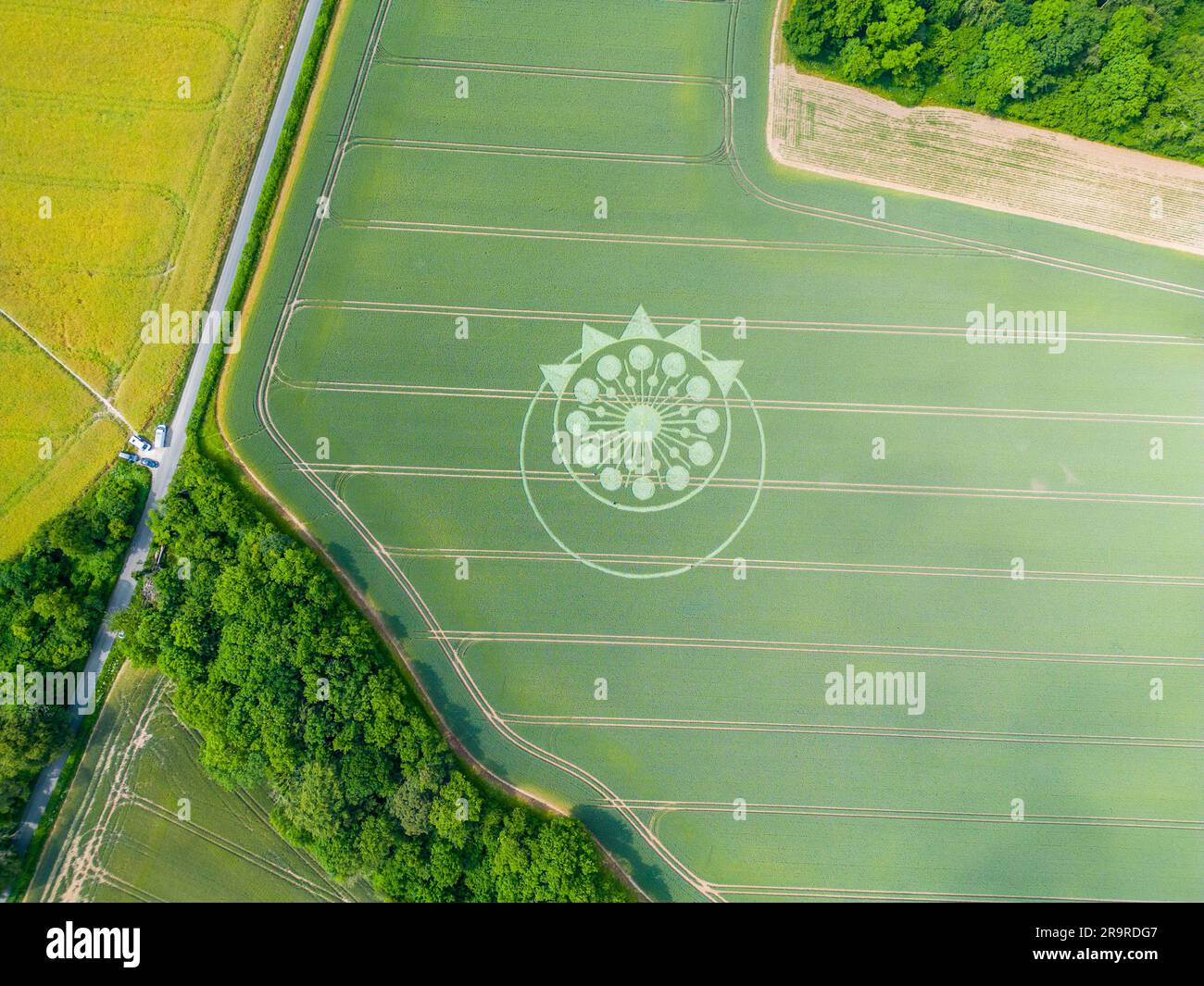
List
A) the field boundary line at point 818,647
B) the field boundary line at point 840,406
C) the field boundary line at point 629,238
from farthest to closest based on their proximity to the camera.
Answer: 1. the field boundary line at point 629,238
2. the field boundary line at point 840,406
3. the field boundary line at point 818,647

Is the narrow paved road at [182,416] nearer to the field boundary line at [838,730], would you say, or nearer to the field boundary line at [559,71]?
the field boundary line at [559,71]

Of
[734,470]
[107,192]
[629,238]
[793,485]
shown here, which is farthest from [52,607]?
[793,485]

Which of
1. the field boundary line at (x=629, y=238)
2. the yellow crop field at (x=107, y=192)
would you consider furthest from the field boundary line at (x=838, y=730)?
the yellow crop field at (x=107, y=192)

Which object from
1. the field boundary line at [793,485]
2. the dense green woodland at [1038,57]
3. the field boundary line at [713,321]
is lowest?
the field boundary line at [793,485]

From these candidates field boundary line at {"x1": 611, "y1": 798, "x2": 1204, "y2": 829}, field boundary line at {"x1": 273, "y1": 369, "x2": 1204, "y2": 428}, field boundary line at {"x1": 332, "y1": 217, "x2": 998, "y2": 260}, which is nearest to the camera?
field boundary line at {"x1": 611, "y1": 798, "x2": 1204, "y2": 829}

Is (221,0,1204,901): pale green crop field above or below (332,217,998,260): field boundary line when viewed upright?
below

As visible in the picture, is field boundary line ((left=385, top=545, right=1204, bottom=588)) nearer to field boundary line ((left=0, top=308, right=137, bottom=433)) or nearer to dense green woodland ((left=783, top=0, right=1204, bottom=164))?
field boundary line ((left=0, top=308, right=137, bottom=433))

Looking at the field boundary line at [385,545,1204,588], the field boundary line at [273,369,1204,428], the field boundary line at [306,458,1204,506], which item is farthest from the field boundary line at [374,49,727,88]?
the field boundary line at [385,545,1204,588]
